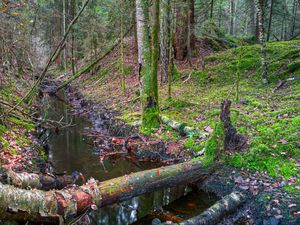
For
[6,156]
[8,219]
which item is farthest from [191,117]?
[8,219]

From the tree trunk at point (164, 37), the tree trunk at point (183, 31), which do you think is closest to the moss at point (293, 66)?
the tree trunk at point (164, 37)

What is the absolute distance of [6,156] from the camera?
7.11 metres

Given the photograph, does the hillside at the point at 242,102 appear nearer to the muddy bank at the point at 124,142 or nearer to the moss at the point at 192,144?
the moss at the point at 192,144

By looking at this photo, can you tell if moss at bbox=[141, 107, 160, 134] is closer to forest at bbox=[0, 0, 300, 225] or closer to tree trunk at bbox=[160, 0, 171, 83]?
forest at bbox=[0, 0, 300, 225]

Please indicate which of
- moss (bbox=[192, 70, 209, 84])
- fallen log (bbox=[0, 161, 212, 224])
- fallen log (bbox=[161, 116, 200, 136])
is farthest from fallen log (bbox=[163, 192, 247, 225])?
moss (bbox=[192, 70, 209, 84])

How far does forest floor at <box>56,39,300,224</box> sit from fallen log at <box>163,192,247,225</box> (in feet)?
0.62

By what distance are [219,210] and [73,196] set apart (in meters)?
2.76

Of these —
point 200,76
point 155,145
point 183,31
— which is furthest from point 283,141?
point 183,31

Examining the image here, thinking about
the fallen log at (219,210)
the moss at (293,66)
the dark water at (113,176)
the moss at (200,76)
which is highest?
the moss at (293,66)

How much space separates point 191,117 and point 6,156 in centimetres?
610

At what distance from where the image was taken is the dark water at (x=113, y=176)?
20.7 feet

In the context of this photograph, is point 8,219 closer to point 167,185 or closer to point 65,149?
point 167,185

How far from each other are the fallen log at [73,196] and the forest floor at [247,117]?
156cm

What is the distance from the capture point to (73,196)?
509cm
